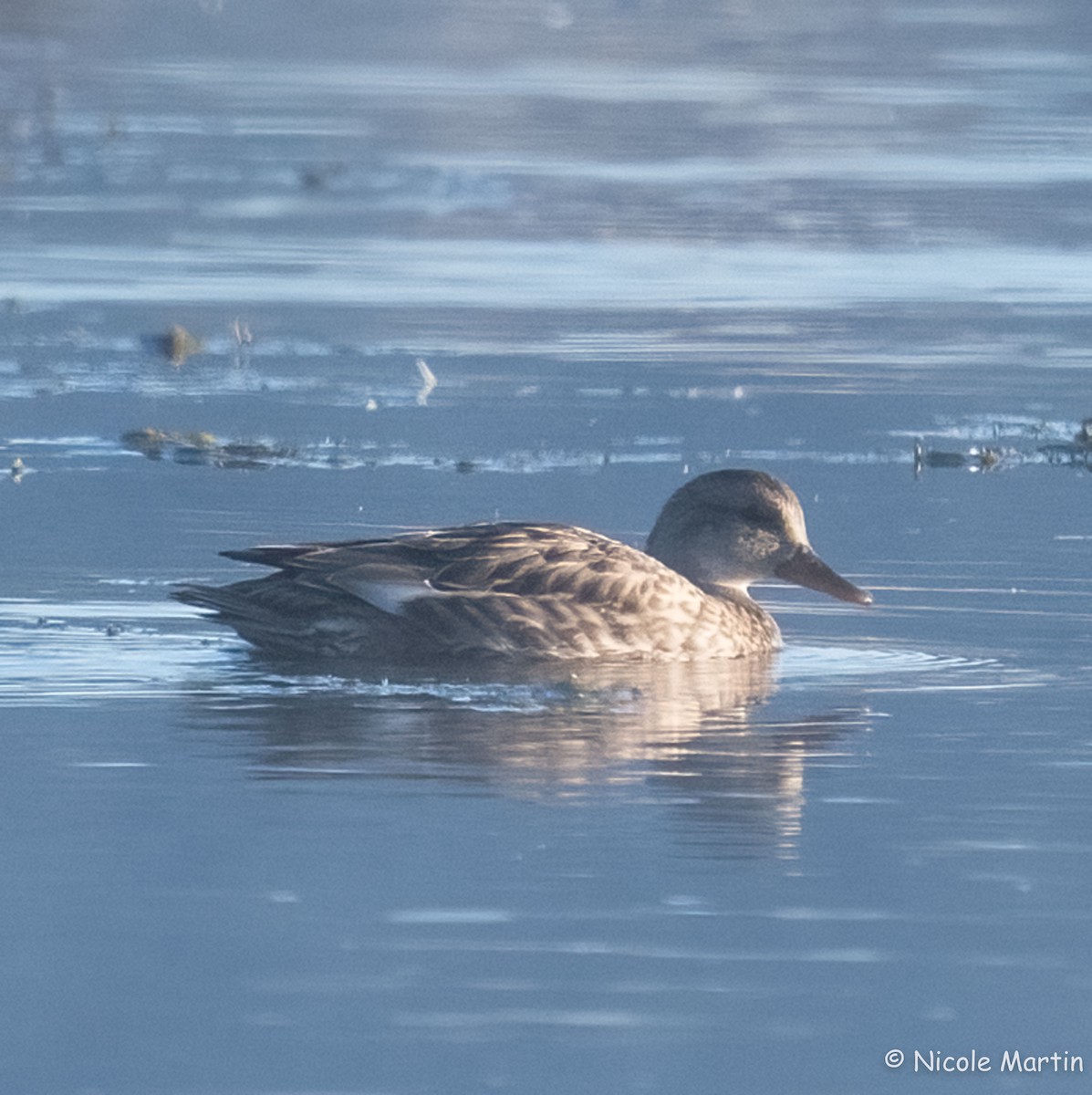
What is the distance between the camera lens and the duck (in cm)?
983

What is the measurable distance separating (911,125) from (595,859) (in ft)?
72.1

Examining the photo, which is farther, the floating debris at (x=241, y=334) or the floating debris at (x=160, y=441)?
the floating debris at (x=241, y=334)

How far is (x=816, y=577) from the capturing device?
1066 cm

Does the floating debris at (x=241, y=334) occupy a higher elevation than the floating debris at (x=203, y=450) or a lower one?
higher

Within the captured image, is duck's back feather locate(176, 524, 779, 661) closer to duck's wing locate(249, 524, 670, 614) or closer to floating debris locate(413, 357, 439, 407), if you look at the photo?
duck's wing locate(249, 524, 670, 614)

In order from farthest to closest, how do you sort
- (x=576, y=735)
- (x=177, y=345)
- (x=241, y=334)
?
1. (x=241, y=334)
2. (x=177, y=345)
3. (x=576, y=735)

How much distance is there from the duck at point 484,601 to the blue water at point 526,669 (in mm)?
193

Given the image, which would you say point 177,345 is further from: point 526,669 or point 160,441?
point 526,669

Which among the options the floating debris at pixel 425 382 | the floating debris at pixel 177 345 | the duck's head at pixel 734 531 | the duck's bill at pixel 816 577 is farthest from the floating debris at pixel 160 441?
the duck's bill at pixel 816 577

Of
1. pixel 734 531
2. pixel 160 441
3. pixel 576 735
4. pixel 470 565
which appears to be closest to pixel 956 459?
pixel 734 531

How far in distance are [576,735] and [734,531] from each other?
8.84ft

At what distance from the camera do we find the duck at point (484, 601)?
983 centimetres

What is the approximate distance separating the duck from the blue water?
0.19 m

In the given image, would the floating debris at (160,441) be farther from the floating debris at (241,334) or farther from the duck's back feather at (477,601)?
the duck's back feather at (477,601)
